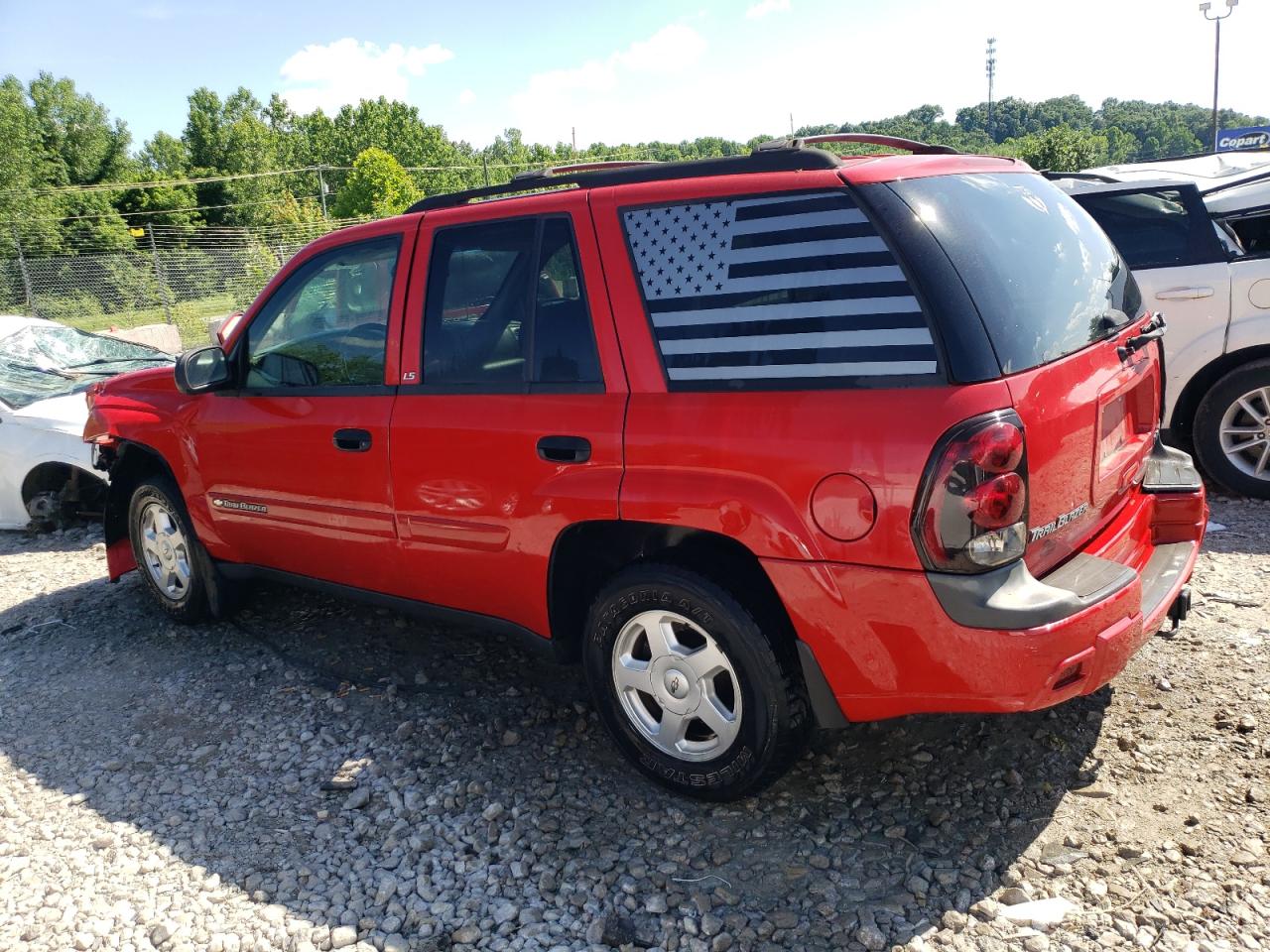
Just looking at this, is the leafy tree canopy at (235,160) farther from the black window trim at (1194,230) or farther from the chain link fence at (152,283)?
the black window trim at (1194,230)

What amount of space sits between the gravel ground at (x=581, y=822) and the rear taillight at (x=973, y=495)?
3.16 feet

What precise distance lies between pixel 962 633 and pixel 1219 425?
4266 mm

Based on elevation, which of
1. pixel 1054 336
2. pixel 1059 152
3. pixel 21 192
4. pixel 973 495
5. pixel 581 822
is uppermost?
pixel 21 192

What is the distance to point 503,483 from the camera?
3242 mm

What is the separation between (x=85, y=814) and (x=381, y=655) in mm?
1353

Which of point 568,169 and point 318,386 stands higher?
point 568,169

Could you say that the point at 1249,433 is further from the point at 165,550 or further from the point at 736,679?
the point at 165,550

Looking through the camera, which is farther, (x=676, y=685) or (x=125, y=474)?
(x=125, y=474)

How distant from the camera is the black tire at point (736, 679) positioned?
9.07ft

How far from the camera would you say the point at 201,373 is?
4.19 m

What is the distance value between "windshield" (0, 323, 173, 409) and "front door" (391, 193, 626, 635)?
5.03m

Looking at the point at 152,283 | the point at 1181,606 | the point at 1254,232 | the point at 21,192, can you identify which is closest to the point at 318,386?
the point at 1181,606

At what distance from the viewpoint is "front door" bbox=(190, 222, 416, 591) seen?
12.1 feet

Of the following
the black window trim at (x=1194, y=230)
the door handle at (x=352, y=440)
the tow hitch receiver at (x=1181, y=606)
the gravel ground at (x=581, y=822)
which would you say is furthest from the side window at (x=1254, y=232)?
the door handle at (x=352, y=440)
